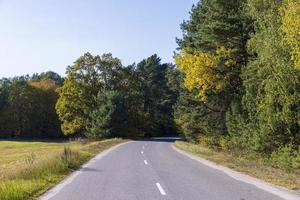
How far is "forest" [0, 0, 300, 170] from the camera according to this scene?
26.0 metres

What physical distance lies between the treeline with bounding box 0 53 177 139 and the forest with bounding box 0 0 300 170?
19 cm

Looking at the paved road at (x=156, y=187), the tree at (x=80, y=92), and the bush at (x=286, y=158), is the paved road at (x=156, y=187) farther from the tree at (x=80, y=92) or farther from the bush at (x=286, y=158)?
the tree at (x=80, y=92)

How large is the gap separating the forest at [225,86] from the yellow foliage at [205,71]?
0.08m

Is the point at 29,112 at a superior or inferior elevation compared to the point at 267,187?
superior

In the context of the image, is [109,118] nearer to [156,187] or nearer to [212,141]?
[212,141]

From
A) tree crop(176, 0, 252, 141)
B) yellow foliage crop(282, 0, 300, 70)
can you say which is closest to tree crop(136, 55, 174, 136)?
tree crop(176, 0, 252, 141)

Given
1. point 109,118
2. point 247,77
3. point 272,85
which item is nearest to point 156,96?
point 109,118

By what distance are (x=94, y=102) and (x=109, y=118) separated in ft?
35.5

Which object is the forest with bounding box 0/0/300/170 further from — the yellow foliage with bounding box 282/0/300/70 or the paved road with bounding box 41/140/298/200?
the paved road with bounding box 41/140/298/200

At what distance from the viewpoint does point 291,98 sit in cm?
2600

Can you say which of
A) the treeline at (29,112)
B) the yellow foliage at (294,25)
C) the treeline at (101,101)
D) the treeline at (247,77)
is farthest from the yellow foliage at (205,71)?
the treeline at (29,112)

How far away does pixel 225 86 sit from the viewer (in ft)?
135

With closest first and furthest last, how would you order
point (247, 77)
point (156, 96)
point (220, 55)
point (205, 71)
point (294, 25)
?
point (294, 25) → point (247, 77) → point (220, 55) → point (205, 71) → point (156, 96)

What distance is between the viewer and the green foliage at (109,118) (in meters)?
77.8
